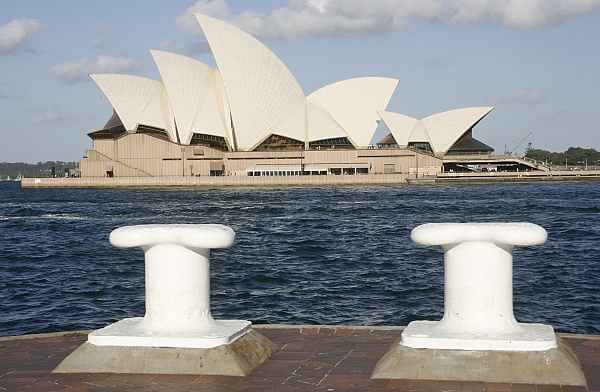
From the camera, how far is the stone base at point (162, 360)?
6.06m

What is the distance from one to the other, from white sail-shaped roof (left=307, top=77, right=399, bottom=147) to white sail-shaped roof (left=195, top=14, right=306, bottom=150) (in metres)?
4.05

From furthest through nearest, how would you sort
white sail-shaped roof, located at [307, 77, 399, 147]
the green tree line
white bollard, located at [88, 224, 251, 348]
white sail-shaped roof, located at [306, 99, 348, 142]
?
the green tree line < white sail-shaped roof, located at [306, 99, 348, 142] < white sail-shaped roof, located at [307, 77, 399, 147] < white bollard, located at [88, 224, 251, 348]

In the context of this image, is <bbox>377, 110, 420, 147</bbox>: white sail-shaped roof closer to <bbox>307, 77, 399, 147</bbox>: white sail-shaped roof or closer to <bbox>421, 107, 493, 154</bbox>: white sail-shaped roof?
<bbox>421, 107, 493, 154</bbox>: white sail-shaped roof

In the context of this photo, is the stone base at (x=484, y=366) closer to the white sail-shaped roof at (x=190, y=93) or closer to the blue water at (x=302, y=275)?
the blue water at (x=302, y=275)

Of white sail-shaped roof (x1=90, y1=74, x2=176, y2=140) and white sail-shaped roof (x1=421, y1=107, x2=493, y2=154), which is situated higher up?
white sail-shaped roof (x1=90, y1=74, x2=176, y2=140)

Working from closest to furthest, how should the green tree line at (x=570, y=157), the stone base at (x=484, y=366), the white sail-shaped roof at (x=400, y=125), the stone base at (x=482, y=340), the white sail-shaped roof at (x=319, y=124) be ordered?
the stone base at (x=484, y=366) → the stone base at (x=482, y=340) → the white sail-shaped roof at (x=319, y=124) → the white sail-shaped roof at (x=400, y=125) → the green tree line at (x=570, y=157)

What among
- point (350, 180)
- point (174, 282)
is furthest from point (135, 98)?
point (174, 282)

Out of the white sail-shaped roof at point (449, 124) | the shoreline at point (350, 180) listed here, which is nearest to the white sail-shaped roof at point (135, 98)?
the shoreline at point (350, 180)

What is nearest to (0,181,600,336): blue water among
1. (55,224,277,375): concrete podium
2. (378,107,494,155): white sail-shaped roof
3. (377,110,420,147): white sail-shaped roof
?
(55,224,277,375): concrete podium

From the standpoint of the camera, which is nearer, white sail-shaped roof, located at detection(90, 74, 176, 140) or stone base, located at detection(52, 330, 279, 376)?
stone base, located at detection(52, 330, 279, 376)

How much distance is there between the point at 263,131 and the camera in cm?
9025

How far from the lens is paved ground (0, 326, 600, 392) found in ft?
18.4

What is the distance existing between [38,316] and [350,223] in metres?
22.3

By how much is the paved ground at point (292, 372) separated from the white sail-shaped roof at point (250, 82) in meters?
75.4
